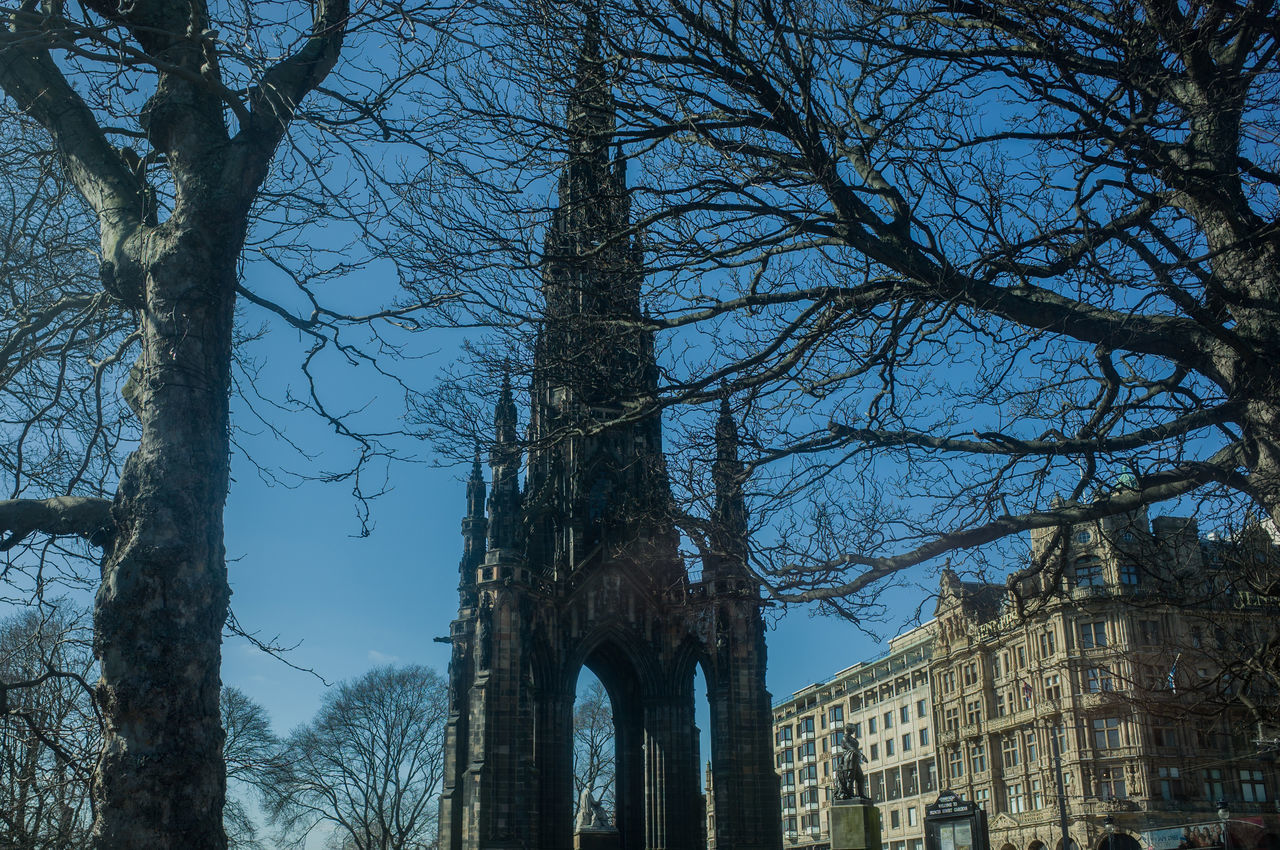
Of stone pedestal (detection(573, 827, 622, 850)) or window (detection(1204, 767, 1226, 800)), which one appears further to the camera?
window (detection(1204, 767, 1226, 800))

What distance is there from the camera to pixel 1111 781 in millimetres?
45906

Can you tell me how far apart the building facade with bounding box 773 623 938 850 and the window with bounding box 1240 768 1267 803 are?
1558 cm

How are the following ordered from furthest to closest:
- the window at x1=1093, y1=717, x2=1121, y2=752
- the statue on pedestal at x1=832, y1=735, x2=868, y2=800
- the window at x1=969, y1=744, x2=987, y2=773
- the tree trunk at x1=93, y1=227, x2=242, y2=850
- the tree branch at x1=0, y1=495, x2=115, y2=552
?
the window at x1=969, y1=744, x2=987, y2=773, the window at x1=1093, y1=717, x2=1121, y2=752, the statue on pedestal at x1=832, y1=735, x2=868, y2=800, the tree branch at x1=0, y1=495, x2=115, y2=552, the tree trunk at x1=93, y1=227, x2=242, y2=850

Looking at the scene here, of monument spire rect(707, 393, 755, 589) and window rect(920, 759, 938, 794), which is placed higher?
monument spire rect(707, 393, 755, 589)

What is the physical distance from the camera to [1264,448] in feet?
24.3

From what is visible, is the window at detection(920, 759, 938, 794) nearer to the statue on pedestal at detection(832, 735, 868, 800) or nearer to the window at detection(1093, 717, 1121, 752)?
the window at detection(1093, 717, 1121, 752)

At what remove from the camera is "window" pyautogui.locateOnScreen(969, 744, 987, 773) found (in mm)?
53938

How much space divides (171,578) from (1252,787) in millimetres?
52169

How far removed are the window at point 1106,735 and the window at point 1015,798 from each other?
5.46 meters

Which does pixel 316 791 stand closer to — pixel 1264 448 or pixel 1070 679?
pixel 1070 679

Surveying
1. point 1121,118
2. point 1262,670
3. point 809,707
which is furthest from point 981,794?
point 1121,118

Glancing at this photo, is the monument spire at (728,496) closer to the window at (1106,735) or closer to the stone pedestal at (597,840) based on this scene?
the stone pedestal at (597,840)

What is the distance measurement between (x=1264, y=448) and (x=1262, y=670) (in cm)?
328

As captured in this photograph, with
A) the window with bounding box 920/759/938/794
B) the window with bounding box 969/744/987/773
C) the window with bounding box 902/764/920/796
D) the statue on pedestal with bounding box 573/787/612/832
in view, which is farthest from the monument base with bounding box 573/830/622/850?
the window with bounding box 902/764/920/796
